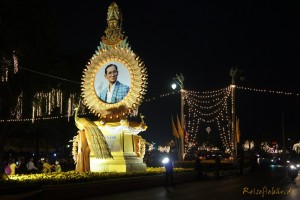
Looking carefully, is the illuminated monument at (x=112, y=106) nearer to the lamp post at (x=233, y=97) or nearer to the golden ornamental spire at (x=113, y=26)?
the golden ornamental spire at (x=113, y=26)

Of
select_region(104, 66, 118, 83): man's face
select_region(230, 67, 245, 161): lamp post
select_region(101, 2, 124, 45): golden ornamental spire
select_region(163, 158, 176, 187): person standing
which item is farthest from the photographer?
select_region(230, 67, 245, 161): lamp post

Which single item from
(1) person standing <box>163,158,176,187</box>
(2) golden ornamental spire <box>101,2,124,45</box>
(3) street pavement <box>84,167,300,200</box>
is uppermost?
(2) golden ornamental spire <box>101,2,124,45</box>

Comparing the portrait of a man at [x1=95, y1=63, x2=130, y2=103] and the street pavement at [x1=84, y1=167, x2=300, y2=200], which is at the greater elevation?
the portrait of a man at [x1=95, y1=63, x2=130, y2=103]

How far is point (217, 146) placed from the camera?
85188mm

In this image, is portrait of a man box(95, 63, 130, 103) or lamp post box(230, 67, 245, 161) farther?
lamp post box(230, 67, 245, 161)

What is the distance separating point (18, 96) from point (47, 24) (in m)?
6.32

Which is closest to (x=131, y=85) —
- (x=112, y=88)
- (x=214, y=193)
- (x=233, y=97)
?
(x=112, y=88)

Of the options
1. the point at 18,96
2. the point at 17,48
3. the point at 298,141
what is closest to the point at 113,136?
the point at 17,48

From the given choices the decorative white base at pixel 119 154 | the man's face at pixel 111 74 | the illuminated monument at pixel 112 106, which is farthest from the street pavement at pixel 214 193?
Answer: the man's face at pixel 111 74

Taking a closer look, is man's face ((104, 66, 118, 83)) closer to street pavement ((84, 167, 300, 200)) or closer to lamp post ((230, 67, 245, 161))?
street pavement ((84, 167, 300, 200))

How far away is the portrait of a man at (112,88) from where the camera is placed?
23717 millimetres

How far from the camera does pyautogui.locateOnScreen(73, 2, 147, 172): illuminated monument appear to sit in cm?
2230

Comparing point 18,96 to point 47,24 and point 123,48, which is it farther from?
point 123,48

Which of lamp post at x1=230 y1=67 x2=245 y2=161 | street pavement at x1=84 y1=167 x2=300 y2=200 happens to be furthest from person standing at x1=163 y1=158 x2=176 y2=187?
lamp post at x1=230 y1=67 x2=245 y2=161
